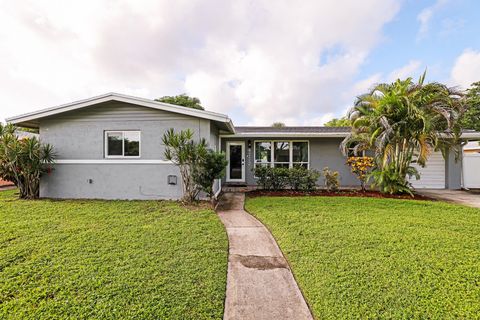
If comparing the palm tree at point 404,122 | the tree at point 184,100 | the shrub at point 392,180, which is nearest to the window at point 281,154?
the palm tree at point 404,122

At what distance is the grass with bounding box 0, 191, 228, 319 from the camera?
2.38 m

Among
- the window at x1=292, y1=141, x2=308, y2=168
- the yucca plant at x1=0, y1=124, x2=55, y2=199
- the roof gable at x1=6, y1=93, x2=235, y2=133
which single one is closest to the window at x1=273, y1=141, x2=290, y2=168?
the window at x1=292, y1=141, x2=308, y2=168

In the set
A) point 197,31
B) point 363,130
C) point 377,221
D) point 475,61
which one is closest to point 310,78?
point 363,130

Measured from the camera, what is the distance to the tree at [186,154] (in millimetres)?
6812

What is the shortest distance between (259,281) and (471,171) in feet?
43.7

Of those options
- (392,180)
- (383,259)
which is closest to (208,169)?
(383,259)

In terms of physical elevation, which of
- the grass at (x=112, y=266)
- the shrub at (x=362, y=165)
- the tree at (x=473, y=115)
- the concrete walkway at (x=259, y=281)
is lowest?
the concrete walkway at (x=259, y=281)

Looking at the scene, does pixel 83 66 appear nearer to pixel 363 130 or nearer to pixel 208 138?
pixel 208 138

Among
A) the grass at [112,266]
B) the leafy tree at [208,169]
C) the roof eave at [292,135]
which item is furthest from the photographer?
the roof eave at [292,135]

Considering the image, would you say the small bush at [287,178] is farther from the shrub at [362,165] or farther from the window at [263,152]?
the window at [263,152]

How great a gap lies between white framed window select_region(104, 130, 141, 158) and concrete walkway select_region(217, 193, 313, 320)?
16.1ft

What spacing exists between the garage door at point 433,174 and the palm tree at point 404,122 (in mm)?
2983

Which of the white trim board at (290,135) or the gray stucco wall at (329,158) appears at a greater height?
the white trim board at (290,135)

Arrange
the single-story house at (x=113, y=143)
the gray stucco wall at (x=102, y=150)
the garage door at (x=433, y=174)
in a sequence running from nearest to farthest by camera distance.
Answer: the single-story house at (x=113, y=143) < the gray stucco wall at (x=102, y=150) < the garage door at (x=433, y=174)
